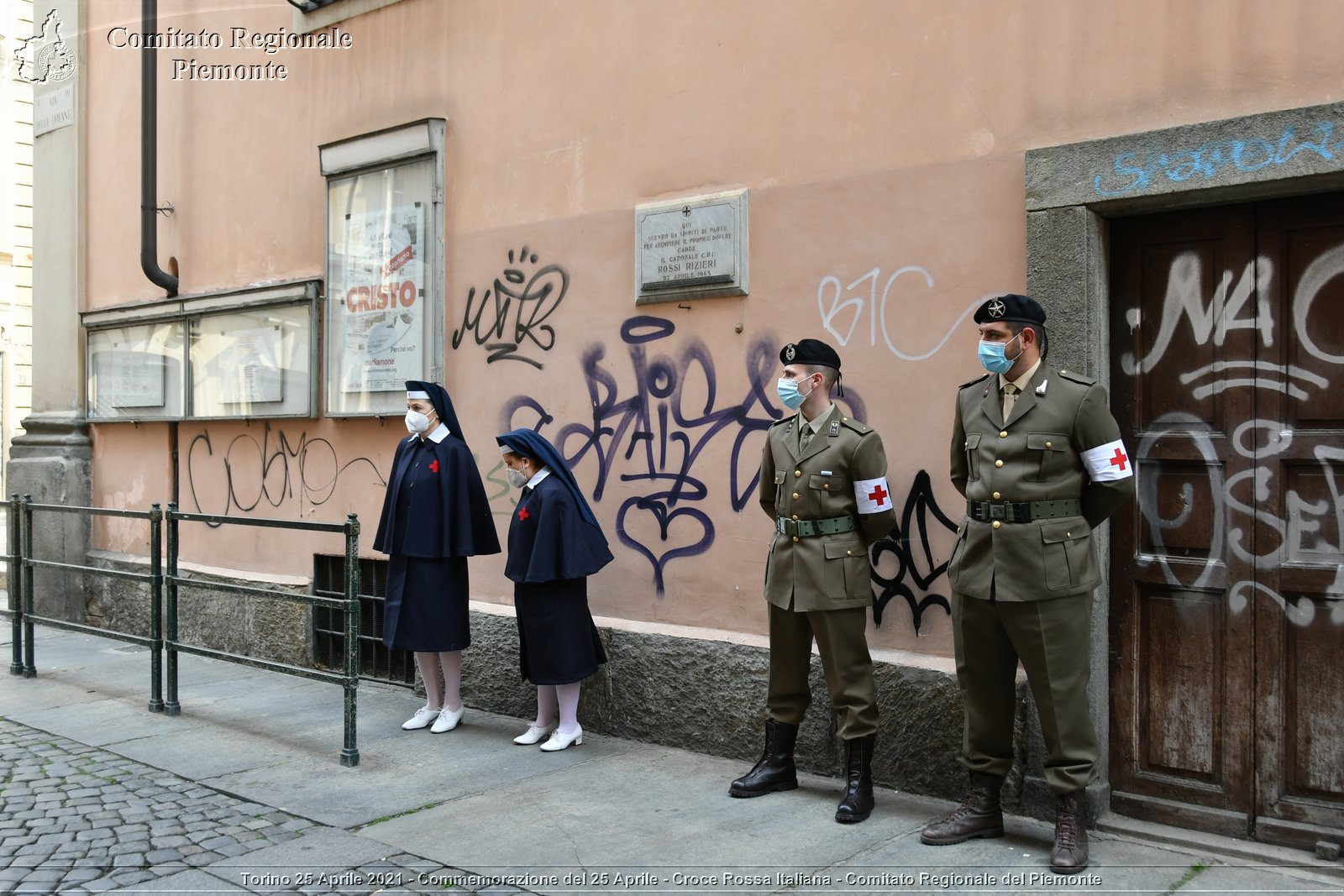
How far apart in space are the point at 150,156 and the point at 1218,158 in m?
8.06

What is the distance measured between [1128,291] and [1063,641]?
4.80 feet

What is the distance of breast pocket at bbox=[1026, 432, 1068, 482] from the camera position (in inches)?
165

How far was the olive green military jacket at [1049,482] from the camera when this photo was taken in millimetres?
4168

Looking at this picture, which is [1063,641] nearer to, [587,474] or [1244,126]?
[1244,126]

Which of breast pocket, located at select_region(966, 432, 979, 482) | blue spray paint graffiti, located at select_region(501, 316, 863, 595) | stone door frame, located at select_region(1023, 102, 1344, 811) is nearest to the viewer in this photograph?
stone door frame, located at select_region(1023, 102, 1344, 811)

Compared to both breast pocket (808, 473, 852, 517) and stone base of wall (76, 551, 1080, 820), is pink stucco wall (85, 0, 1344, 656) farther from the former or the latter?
breast pocket (808, 473, 852, 517)

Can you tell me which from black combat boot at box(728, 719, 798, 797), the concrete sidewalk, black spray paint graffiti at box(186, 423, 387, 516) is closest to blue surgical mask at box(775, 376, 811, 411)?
black combat boot at box(728, 719, 798, 797)

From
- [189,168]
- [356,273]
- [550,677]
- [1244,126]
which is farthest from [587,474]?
[189,168]

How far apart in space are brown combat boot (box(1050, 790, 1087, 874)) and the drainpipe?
7.77 meters

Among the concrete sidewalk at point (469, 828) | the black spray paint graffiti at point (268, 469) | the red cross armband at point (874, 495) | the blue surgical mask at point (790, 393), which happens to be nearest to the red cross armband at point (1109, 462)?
the red cross armband at point (874, 495)

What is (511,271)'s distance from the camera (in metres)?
6.96

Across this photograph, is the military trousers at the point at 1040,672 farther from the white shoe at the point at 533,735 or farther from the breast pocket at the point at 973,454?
the white shoe at the point at 533,735

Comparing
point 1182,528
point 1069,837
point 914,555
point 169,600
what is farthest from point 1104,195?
point 169,600

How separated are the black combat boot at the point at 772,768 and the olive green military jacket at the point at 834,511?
1.94 feet
